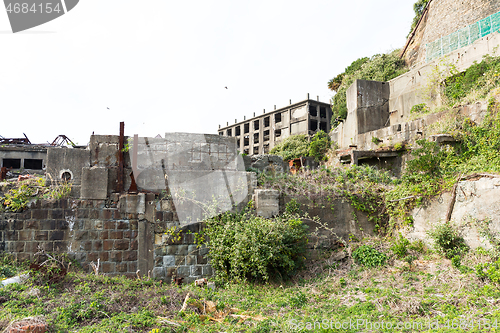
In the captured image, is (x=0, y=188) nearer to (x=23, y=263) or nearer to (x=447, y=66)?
(x=23, y=263)

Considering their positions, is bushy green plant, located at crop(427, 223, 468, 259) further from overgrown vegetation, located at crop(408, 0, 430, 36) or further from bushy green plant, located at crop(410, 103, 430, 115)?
overgrown vegetation, located at crop(408, 0, 430, 36)

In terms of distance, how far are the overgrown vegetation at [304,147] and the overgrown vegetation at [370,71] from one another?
1671 millimetres

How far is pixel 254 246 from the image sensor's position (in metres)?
5.77

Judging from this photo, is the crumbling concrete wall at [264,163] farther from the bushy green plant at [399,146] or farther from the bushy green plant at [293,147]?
the bushy green plant at [293,147]

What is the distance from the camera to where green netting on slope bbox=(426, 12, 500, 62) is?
11273 mm

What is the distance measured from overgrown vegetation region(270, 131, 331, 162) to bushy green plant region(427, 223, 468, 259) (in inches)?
356

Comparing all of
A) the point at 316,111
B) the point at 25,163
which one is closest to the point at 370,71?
the point at 316,111

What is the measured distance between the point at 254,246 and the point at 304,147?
817 inches

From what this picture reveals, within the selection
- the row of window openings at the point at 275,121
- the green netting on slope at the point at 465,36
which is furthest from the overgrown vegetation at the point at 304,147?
the green netting on slope at the point at 465,36

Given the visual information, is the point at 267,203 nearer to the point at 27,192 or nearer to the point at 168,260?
the point at 168,260

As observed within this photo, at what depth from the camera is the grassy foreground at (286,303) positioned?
383 cm

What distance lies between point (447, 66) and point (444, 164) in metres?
5.84

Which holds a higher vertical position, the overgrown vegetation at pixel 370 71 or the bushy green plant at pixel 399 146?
Answer: the overgrown vegetation at pixel 370 71

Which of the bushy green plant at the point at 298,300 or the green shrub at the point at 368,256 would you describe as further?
the green shrub at the point at 368,256
